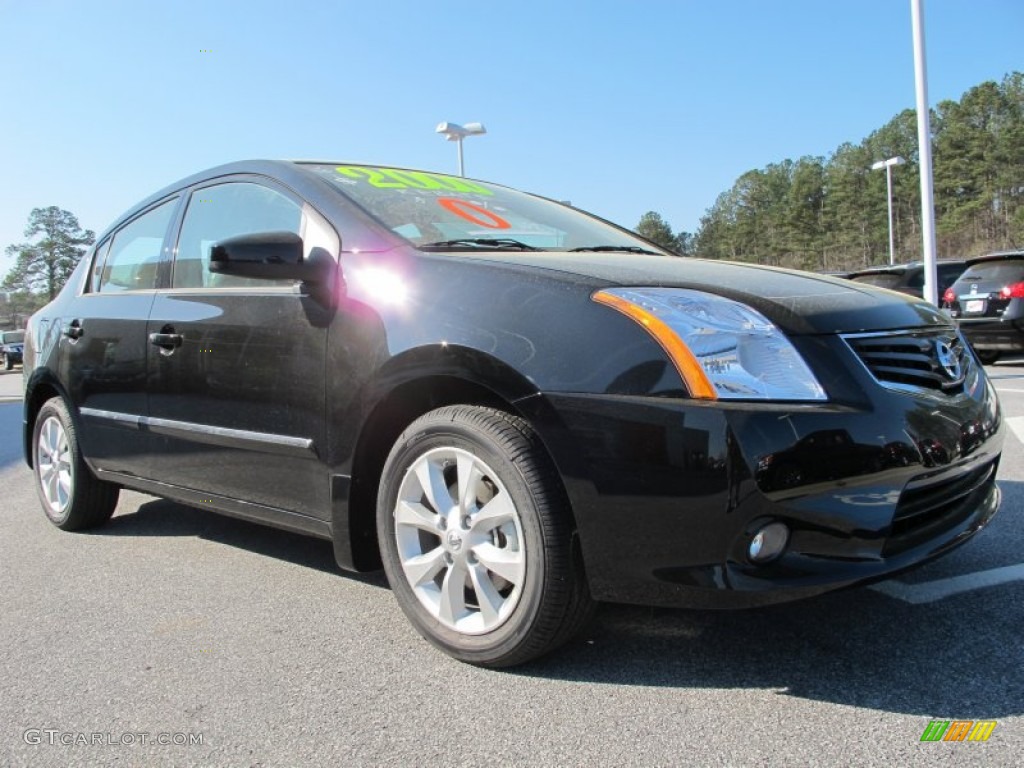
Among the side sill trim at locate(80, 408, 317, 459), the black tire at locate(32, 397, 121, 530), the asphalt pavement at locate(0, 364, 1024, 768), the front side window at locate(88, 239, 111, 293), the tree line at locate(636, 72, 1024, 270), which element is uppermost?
the tree line at locate(636, 72, 1024, 270)

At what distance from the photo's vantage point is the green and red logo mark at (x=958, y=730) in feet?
5.82

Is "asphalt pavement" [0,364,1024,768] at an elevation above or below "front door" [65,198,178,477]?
below

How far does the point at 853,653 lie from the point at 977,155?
7149cm

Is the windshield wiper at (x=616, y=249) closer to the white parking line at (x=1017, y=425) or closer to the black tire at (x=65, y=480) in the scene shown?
the black tire at (x=65, y=480)

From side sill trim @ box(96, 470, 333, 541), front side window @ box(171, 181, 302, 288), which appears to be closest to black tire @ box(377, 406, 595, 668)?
side sill trim @ box(96, 470, 333, 541)

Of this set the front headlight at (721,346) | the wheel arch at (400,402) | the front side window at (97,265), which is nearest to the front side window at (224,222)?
the wheel arch at (400,402)

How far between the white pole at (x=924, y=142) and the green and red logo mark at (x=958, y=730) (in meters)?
12.5

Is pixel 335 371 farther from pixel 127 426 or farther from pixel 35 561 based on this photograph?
pixel 35 561

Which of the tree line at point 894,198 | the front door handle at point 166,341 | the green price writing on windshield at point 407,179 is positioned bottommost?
the front door handle at point 166,341

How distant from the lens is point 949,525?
2199 millimetres

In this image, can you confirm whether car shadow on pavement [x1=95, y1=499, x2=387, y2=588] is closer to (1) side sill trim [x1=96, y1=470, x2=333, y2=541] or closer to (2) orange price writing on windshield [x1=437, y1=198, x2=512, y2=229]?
(1) side sill trim [x1=96, y1=470, x2=333, y2=541]

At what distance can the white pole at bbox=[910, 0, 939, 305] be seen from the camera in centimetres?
1321

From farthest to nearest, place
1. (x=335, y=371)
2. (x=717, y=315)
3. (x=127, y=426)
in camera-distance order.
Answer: (x=127, y=426)
(x=335, y=371)
(x=717, y=315)

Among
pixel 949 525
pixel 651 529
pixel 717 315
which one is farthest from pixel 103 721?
pixel 949 525
